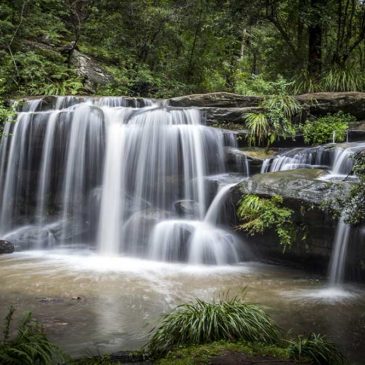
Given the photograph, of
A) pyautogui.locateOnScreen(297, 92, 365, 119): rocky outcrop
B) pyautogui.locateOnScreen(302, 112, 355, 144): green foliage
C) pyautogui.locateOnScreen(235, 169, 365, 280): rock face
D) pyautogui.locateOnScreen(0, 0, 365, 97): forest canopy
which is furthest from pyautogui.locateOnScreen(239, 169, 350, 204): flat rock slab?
pyautogui.locateOnScreen(0, 0, 365, 97): forest canopy

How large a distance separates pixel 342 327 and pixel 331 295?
1.46 meters

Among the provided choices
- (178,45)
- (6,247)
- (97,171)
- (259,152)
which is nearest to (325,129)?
(259,152)

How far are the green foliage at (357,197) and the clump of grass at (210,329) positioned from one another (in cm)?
→ 250

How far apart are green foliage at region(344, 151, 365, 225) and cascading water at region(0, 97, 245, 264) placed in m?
4.44

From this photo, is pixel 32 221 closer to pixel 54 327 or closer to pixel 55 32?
pixel 54 327

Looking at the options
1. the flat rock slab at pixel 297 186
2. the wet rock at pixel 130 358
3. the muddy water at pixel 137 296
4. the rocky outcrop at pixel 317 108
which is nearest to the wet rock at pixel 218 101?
the rocky outcrop at pixel 317 108

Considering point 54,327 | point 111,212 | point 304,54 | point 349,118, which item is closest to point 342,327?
point 54,327

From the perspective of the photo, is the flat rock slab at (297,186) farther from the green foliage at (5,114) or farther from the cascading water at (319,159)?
the green foliage at (5,114)

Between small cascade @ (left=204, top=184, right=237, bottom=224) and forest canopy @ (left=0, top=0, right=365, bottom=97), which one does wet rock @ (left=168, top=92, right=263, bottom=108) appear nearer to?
forest canopy @ (left=0, top=0, right=365, bottom=97)

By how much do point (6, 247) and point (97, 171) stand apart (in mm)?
2790

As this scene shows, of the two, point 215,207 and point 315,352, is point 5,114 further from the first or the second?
point 315,352

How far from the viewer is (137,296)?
6.98 meters

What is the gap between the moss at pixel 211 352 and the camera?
12.6ft

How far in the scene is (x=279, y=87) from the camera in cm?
1352
